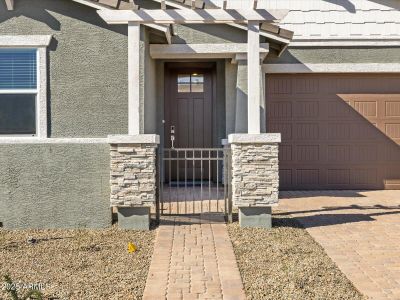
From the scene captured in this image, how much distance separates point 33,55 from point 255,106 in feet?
11.3

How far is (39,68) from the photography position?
293 inches

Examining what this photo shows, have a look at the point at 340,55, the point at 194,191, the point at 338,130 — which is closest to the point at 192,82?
the point at 194,191

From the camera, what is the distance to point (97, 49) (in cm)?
748

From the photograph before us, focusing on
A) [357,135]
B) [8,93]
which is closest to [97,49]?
[8,93]

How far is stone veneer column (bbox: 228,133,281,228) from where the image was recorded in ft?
23.7

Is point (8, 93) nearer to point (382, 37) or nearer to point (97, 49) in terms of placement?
point (97, 49)

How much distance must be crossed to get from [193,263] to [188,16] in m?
3.61

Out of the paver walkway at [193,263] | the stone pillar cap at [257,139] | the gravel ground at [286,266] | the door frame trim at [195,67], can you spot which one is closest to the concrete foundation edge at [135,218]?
the paver walkway at [193,263]

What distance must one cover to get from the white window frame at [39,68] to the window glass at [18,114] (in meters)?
0.08

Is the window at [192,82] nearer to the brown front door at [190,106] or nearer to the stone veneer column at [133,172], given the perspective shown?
the brown front door at [190,106]

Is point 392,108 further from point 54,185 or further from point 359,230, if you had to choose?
point 54,185

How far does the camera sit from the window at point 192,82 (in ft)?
41.1

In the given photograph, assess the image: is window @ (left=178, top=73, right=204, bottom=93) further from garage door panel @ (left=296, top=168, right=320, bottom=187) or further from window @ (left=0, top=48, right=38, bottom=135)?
window @ (left=0, top=48, right=38, bottom=135)

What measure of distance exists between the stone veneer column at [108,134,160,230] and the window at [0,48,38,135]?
1431mm
